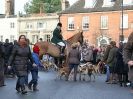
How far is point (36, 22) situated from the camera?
261ft

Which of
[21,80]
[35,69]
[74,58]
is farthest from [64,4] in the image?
[21,80]

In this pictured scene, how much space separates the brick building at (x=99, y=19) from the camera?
208 ft

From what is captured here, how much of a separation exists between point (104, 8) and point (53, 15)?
484 inches

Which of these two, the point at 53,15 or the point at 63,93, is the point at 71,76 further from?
the point at 53,15

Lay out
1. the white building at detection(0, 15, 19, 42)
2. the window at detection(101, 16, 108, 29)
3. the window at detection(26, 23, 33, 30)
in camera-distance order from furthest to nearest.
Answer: the white building at detection(0, 15, 19, 42) < the window at detection(26, 23, 33, 30) < the window at detection(101, 16, 108, 29)

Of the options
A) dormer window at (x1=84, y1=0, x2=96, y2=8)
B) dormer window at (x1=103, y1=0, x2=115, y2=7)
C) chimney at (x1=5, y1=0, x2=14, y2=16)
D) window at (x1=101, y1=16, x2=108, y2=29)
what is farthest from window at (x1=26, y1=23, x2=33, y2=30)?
window at (x1=101, y1=16, x2=108, y2=29)

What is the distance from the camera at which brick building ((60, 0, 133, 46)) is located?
208 ft

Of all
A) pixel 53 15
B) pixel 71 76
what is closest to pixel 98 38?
pixel 53 15

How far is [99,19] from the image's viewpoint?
6588 centimetres

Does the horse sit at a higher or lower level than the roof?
lower

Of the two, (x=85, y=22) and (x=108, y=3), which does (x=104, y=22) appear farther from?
(x=85, y=22)

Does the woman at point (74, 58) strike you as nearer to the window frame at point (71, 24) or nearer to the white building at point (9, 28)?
the window frame at point (71, 24)

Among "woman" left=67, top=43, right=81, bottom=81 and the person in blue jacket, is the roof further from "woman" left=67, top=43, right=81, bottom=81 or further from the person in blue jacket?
the person in blue jacket

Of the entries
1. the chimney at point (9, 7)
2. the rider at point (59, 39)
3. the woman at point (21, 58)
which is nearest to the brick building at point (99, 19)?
the chimney at point (9, 7)
